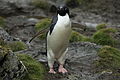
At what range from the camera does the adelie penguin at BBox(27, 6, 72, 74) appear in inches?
233

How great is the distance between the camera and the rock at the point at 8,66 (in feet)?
16.7

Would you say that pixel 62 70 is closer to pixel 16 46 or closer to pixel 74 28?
pixel 16 46

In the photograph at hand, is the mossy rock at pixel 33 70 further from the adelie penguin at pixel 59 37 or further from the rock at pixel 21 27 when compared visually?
the rock at pixel 21 27

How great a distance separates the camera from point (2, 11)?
13422 mm

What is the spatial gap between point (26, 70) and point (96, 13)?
9.57 meters

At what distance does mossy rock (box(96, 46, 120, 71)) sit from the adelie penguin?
39.6 inches

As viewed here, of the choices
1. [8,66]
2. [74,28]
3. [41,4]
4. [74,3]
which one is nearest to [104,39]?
[74,28]

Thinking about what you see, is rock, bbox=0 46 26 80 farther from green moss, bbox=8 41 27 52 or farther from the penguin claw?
green moss, bbox=8 41 27 52

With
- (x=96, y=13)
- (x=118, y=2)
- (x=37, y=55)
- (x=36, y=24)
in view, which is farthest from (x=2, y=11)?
(x=37, y=55)

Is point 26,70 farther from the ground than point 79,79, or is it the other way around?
point 26,70

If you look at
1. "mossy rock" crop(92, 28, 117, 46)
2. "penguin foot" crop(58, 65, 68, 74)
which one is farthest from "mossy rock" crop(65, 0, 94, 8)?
"penguin foot" crop(58, 65, 68, 74)

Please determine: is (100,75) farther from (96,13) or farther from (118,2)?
(118,2)

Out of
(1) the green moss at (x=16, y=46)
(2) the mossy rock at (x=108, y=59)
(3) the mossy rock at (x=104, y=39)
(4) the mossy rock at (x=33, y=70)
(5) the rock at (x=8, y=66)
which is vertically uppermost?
(5) the rock at (x=8, y=66)

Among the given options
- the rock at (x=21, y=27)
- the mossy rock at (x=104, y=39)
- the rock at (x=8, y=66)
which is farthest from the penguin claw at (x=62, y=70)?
the rock at (x=21, y=27)
